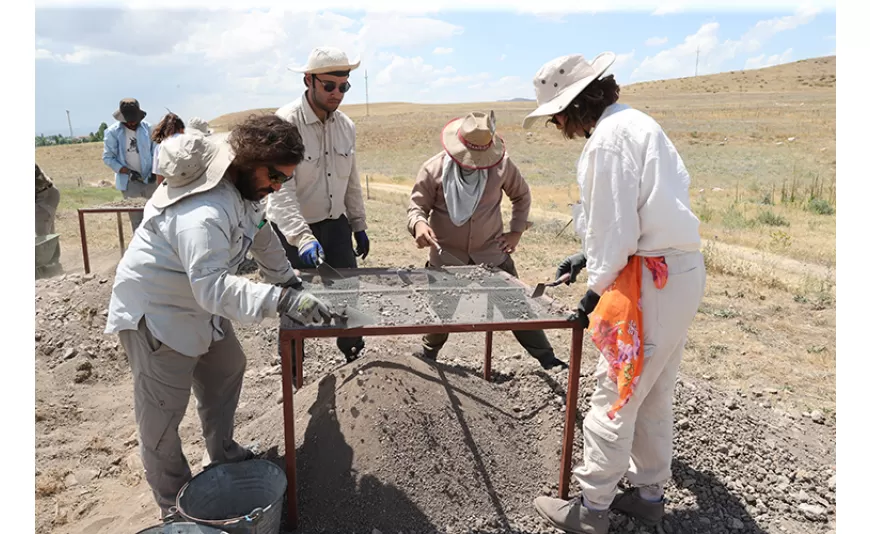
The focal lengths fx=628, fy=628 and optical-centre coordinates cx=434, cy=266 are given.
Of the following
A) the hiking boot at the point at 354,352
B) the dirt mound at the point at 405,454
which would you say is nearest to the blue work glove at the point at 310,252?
the dirt mound at the point at 405,454

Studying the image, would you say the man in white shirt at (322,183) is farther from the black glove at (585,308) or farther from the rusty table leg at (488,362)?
the black glove at (585,308)

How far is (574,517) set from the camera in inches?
120

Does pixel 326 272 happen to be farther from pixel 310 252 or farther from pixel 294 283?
pixel 294 283

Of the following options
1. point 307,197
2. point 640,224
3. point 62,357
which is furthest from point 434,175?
point 62,357

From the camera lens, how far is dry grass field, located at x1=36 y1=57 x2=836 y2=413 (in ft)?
19.1

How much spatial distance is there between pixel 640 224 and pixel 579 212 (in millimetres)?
295

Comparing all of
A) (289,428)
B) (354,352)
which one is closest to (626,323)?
(289,428)

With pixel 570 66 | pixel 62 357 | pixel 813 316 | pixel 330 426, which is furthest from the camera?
pixel 813 316

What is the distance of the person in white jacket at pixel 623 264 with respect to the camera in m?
2.53

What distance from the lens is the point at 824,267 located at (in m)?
8.92

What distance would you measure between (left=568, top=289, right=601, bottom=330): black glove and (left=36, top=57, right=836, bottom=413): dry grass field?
1.85 metres

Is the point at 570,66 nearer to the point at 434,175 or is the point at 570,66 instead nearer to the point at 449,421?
the point at 434,175

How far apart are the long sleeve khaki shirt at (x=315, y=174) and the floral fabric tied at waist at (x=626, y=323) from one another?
6.38 feet

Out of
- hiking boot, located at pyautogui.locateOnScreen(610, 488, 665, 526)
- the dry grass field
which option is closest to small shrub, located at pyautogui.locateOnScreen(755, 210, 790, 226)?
the dry grass field
